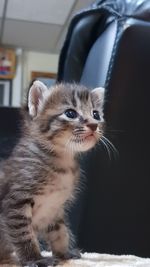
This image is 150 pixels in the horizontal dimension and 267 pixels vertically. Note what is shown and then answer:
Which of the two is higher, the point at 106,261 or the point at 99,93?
the point at 99,93

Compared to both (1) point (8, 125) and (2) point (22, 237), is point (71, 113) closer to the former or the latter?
(2) point (22, 237)

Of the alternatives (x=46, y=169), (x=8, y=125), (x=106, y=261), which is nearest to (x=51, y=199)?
(x=46, y=169)

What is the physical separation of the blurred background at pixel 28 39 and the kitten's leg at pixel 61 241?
3516 millimetres

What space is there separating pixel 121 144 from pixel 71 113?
18cm

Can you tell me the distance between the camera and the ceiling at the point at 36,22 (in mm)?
4590

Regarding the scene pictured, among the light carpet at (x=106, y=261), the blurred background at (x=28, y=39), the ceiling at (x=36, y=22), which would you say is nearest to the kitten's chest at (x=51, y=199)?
the light carpet at (x=106, y=261)

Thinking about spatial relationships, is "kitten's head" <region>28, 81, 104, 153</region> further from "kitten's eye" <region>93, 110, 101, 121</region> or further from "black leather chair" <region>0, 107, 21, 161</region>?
"black leather chair" <region>0, 107, 21, 161</region>

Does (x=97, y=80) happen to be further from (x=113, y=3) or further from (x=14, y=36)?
(x=14, y=36)

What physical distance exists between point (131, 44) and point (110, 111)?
0.51 feet

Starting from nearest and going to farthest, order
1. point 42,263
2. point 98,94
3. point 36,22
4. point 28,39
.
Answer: point 42,263, point 98,94, point 36,22, point 28,39

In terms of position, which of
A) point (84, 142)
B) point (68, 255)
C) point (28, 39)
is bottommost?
point (68, 255)

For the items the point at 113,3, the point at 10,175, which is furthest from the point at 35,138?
the point at 113,3

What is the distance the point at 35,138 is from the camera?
1063 mm

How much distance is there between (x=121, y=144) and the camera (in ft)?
3.67
